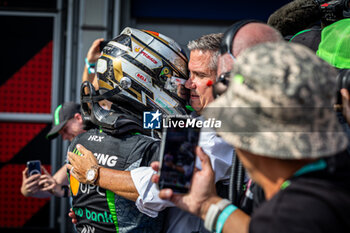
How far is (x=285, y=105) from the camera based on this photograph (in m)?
0.98

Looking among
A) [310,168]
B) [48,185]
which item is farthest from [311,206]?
[48,185]

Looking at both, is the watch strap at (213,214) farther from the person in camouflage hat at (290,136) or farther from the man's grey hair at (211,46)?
the man's grey hair at (211,46)

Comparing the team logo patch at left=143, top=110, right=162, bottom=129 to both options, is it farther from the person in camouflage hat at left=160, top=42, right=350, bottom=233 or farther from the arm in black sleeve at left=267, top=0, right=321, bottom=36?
the person in camouflage hat at left=160, top=42, right=350, bottom=233

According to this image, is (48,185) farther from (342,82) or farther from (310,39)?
(342,82)

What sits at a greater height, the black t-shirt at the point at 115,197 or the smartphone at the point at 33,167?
the black t-shirt at the point at 115,197

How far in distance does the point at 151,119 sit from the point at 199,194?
912mm

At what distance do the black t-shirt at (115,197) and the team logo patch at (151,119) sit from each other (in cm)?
10

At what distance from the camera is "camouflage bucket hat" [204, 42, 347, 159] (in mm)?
976

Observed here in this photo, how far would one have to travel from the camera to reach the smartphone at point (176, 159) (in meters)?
1.41

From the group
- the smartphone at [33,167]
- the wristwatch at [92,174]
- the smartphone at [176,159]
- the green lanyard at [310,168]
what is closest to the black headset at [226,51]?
the smartphone at [176,159]

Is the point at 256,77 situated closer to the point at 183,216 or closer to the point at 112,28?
the point at 183,216

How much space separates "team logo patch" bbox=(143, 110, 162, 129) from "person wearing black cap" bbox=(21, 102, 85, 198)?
167 cm

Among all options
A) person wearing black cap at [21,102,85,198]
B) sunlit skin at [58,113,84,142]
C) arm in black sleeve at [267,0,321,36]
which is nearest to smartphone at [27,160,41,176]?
person wearing black cap at [21,102,85,198]

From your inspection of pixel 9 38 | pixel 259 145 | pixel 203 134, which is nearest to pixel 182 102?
pixel 203 134
